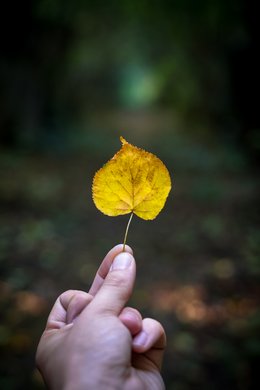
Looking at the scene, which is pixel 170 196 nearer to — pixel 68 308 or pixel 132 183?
pixel 68 308


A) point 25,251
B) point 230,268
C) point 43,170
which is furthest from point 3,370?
point 43,170

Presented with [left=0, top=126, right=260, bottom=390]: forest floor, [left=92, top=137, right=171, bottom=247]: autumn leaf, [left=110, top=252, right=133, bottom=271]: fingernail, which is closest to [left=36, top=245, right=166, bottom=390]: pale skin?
[left=110, top=252, right=133, bottom=271]: fingernail

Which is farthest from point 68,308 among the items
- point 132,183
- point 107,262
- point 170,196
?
point 170,196

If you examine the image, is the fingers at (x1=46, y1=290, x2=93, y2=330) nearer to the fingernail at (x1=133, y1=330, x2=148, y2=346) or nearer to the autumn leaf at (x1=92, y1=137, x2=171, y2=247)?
the fingernail at (x1=133, y1=330, x2=148, y2=346)

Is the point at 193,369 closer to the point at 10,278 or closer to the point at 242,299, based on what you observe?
the point at 242,299

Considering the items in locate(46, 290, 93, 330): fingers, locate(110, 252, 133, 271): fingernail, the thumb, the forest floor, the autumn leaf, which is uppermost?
the autumn leaf

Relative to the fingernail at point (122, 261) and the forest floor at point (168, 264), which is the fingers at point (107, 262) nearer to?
the fingernail at point (122, 261)
